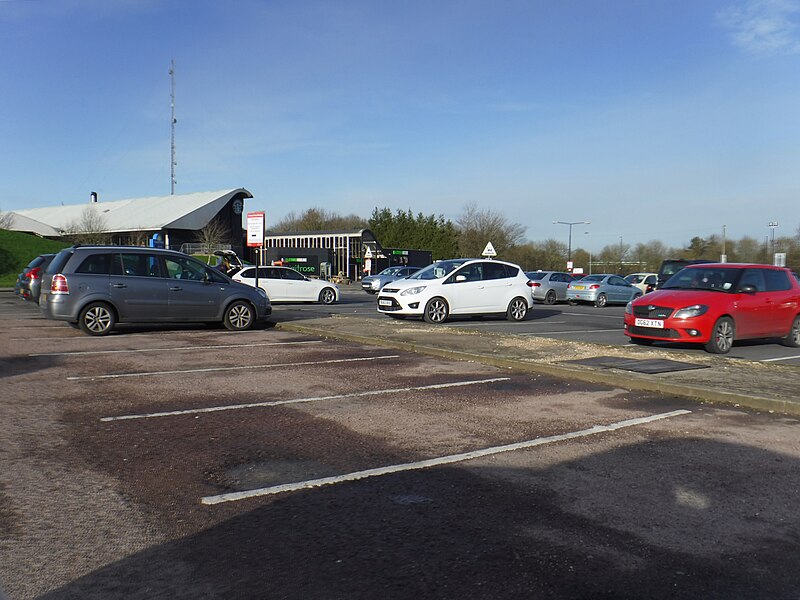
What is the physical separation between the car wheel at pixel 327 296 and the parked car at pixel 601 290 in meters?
10.5

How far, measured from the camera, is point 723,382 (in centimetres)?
803

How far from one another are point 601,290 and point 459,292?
13366mm

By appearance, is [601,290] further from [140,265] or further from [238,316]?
[140,265]

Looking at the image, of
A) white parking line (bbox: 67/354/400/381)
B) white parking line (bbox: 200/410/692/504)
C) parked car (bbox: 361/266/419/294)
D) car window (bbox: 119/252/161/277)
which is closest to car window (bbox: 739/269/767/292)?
white parking line (bbox: 67/354/400/381)

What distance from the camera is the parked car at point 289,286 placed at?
24.3 meters

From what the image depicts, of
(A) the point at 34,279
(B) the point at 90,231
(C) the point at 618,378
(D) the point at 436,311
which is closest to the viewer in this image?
(C) the point at 618,378

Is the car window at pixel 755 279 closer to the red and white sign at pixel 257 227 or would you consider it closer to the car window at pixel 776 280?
the car window at pixel 776 280

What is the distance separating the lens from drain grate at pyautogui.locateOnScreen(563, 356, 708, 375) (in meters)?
8.91

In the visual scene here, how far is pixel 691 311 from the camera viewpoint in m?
11.4

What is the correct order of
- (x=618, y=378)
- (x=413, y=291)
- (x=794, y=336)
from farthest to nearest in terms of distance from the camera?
1. (x=413, y=291)
2. (x=794, y=336)
3. (x=618, y=378)

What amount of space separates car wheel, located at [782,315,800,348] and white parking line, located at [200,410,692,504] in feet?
26.9

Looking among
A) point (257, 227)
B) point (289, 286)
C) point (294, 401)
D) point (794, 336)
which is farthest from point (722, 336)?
point (289, 286)

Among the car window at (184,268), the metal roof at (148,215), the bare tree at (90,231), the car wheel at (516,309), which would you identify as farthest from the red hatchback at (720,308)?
the metal roof at (148,215)

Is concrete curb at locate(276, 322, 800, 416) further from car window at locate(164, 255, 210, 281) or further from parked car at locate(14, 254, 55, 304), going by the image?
parked car at locate(14, 254, 55, 304)
